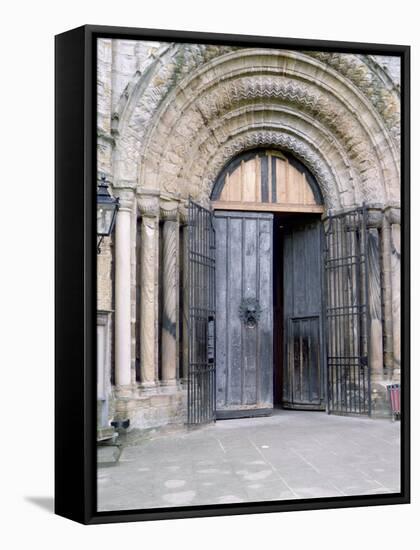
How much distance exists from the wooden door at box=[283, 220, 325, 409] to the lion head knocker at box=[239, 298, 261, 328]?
0.79 meters

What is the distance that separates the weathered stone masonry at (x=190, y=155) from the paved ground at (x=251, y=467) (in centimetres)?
46

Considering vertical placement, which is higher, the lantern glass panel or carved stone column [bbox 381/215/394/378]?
the lantern glass panel

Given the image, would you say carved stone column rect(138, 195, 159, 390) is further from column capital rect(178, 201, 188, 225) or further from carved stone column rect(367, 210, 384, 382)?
carved stone column rect(367, 210, 384, 382)

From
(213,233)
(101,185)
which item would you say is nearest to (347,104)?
(213,233)

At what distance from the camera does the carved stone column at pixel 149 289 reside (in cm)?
693

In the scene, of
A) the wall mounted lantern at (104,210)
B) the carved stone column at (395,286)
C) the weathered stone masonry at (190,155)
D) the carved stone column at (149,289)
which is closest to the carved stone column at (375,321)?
the weathered stone masonry at (190,155)

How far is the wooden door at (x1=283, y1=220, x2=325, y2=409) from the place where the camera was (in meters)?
8.40

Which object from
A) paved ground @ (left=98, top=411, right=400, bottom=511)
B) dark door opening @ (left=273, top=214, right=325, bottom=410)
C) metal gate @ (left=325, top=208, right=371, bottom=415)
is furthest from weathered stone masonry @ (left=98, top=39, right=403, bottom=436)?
dark door opening @ (left=273, top=214, right=325, bottom=410)

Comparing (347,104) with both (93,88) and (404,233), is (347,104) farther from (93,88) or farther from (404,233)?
(93,88)

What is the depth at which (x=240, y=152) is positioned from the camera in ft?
26.1

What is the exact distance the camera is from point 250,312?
792 cm

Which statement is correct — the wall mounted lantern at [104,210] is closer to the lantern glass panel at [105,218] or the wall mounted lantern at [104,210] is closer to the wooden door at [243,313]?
the lantern glass panel at [105,218]

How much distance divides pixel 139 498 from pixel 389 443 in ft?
7.98

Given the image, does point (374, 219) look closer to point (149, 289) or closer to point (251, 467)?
point (149, 289)
